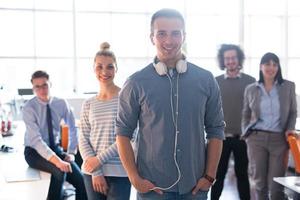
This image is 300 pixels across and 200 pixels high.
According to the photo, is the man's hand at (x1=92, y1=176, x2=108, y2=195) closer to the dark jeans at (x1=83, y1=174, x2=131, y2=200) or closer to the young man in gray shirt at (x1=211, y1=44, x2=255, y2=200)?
the dark jeans at (x1=83, y1=174, x2=131, y2=200)

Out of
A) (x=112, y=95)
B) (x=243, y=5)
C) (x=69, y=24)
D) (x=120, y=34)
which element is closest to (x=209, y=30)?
(x=243, y=5)

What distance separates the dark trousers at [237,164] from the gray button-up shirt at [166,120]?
185cm

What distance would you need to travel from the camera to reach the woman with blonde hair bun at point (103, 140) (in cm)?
228

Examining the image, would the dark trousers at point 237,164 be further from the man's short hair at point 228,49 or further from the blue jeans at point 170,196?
the blue jeans at point 170,196

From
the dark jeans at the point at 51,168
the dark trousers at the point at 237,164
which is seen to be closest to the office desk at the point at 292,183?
the dark trousers at the point at 237,164

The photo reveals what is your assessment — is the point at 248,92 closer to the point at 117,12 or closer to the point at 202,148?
the point at 202,148

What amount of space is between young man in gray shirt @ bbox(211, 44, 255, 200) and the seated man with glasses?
4.25 ft

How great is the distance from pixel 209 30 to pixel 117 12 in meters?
1.92

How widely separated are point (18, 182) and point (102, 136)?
0.68 m

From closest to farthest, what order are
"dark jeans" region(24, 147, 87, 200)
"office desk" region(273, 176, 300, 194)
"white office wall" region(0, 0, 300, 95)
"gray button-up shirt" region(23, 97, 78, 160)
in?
"office desk" region(273, 176, 300, 194)
"dark jeans" region(24, 147, 87, 200)
"gray button-up shirt" region(23, 97, 78, 160)
"white office wall" region(0, 0, 300, 95)

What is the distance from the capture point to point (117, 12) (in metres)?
7.77

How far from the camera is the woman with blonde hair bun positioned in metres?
2.28

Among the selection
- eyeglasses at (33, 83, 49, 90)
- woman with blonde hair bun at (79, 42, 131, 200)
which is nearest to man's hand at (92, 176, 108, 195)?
woman with blonde hair bun at (79, 42, 131, 200)

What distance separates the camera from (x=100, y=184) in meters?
2.25
